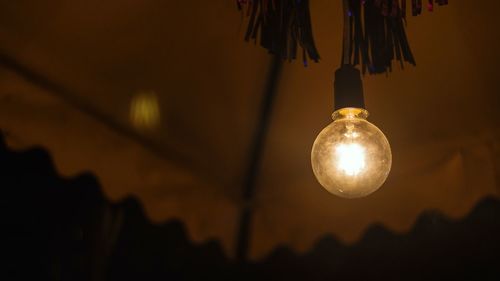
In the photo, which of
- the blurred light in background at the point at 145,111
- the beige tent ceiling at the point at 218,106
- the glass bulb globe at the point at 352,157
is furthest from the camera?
the blurred light in background at the point at 145,111

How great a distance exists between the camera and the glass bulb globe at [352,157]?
837 millimetres

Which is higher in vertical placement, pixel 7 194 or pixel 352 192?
pixel 352 192

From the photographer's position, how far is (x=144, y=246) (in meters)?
1.88

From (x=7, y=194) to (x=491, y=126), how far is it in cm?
133

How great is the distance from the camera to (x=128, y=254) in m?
1.79

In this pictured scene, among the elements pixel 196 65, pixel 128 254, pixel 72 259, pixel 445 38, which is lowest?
pixel 128 254

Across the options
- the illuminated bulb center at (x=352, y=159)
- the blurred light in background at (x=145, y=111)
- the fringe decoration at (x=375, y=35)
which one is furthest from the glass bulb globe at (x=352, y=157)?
the blurred light in background at (x=145, y=111)

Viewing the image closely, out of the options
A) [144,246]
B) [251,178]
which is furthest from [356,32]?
[144,246]

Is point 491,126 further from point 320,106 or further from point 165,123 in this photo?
point 165,123

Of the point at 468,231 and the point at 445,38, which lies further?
the point at 468,231

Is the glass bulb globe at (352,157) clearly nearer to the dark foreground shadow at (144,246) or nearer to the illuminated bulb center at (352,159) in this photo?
the illuminated bulb center at (352,159)

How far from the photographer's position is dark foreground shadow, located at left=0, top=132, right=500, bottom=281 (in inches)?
56.1

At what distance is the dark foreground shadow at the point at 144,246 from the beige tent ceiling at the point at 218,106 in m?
0.09

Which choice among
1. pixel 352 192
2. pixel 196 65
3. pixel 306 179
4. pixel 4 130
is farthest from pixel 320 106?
pixel 4 130
